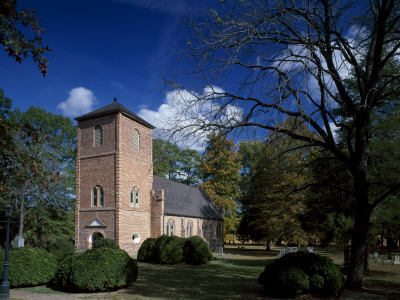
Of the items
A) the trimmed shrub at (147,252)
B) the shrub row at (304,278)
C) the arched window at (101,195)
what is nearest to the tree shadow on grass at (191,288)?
the shrub row at (304,278)

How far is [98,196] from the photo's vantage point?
29.1m

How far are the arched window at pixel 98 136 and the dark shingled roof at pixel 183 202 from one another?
26.8ft

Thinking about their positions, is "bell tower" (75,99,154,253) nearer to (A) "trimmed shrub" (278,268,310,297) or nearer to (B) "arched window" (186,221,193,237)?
(B) "arched window" (186,221,193,237)

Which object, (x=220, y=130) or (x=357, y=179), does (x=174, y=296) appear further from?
(x=357, y=179)

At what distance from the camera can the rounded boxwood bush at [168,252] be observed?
23112 millimetres

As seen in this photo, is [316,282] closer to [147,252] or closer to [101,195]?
[147,252]

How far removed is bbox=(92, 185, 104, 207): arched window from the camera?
2900cm

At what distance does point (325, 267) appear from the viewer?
36.2 feet

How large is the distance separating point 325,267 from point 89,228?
2284 cm

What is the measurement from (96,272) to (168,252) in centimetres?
1193

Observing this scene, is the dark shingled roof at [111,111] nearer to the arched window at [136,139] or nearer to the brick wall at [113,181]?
the brick wall at [113,181]

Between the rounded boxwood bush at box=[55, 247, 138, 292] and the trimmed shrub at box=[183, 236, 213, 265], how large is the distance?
11.0m

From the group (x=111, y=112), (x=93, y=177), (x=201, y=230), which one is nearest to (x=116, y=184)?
(x=93, y=177)

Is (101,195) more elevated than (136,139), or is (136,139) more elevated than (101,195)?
(136,139)
